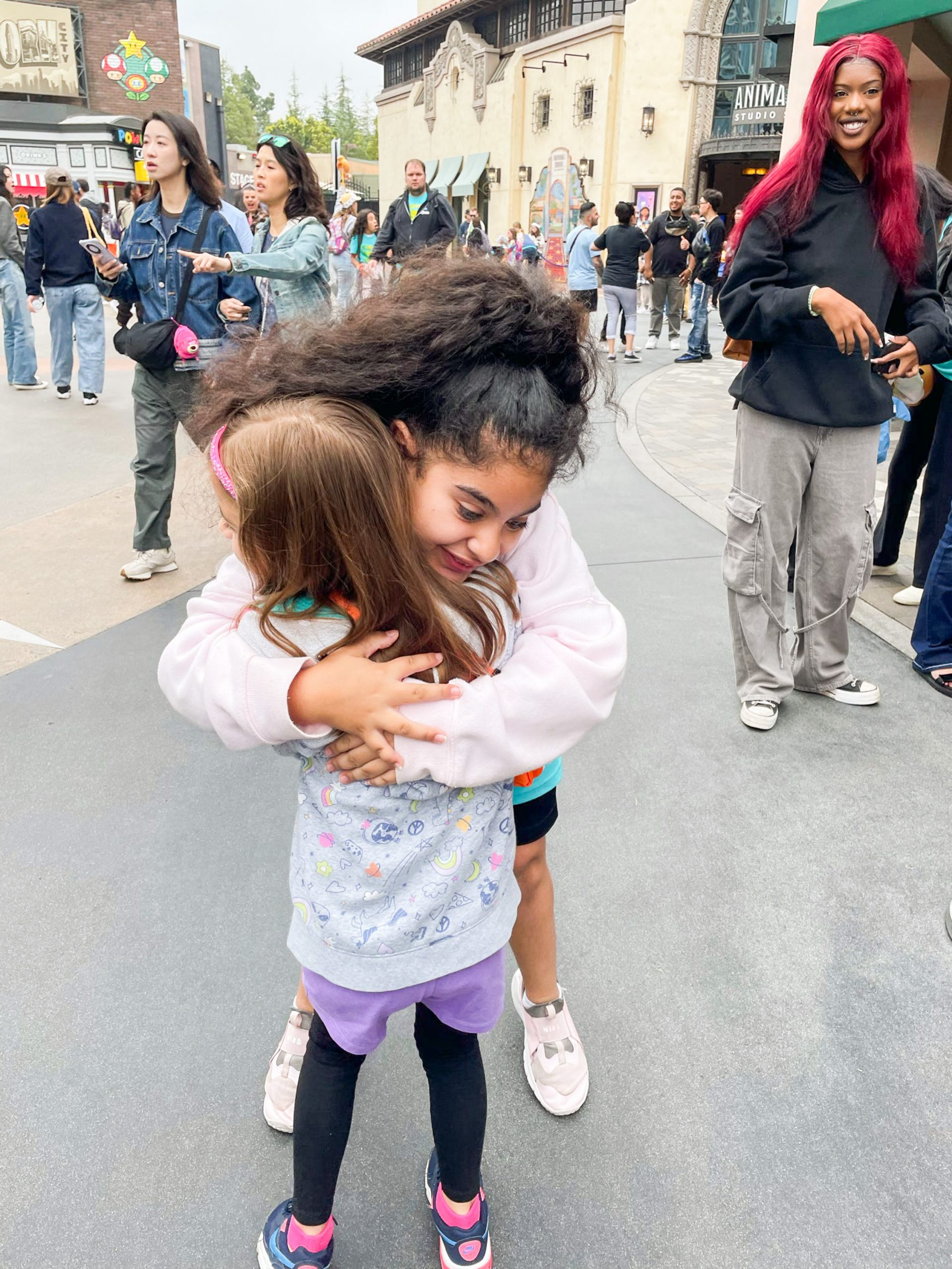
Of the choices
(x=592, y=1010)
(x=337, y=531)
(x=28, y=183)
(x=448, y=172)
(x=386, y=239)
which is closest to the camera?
(x=337, y=531)

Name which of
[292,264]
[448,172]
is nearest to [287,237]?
[292,264]

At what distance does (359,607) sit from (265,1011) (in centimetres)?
114

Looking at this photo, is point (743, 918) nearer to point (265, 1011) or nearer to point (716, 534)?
point (265, 1011)

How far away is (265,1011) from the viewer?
1.92m

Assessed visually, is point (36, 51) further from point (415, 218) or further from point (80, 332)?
point (80, 332)

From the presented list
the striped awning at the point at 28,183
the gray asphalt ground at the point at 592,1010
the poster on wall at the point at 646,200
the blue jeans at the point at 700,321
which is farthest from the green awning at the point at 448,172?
the gray asphalt ground at the point at 592,1010

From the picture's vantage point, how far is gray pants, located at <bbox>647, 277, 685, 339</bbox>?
41.3ft

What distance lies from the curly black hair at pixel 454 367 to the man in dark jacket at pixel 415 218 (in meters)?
8.03

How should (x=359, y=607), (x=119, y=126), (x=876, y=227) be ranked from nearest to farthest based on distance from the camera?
(x=359, y=607) → (x=876, y=227) → (x=119, y=126)

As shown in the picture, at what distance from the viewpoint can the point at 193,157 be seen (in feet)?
13.2

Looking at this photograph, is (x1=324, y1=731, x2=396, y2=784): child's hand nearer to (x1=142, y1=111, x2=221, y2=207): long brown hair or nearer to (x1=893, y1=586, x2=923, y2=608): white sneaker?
(x1=893, y1=586, x2=923, y2=608): white sneaker

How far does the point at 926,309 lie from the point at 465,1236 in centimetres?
272

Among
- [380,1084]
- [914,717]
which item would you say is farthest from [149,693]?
[914,717]

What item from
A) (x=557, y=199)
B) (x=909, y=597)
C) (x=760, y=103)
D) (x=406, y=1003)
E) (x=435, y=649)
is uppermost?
(x=760, y=103)
